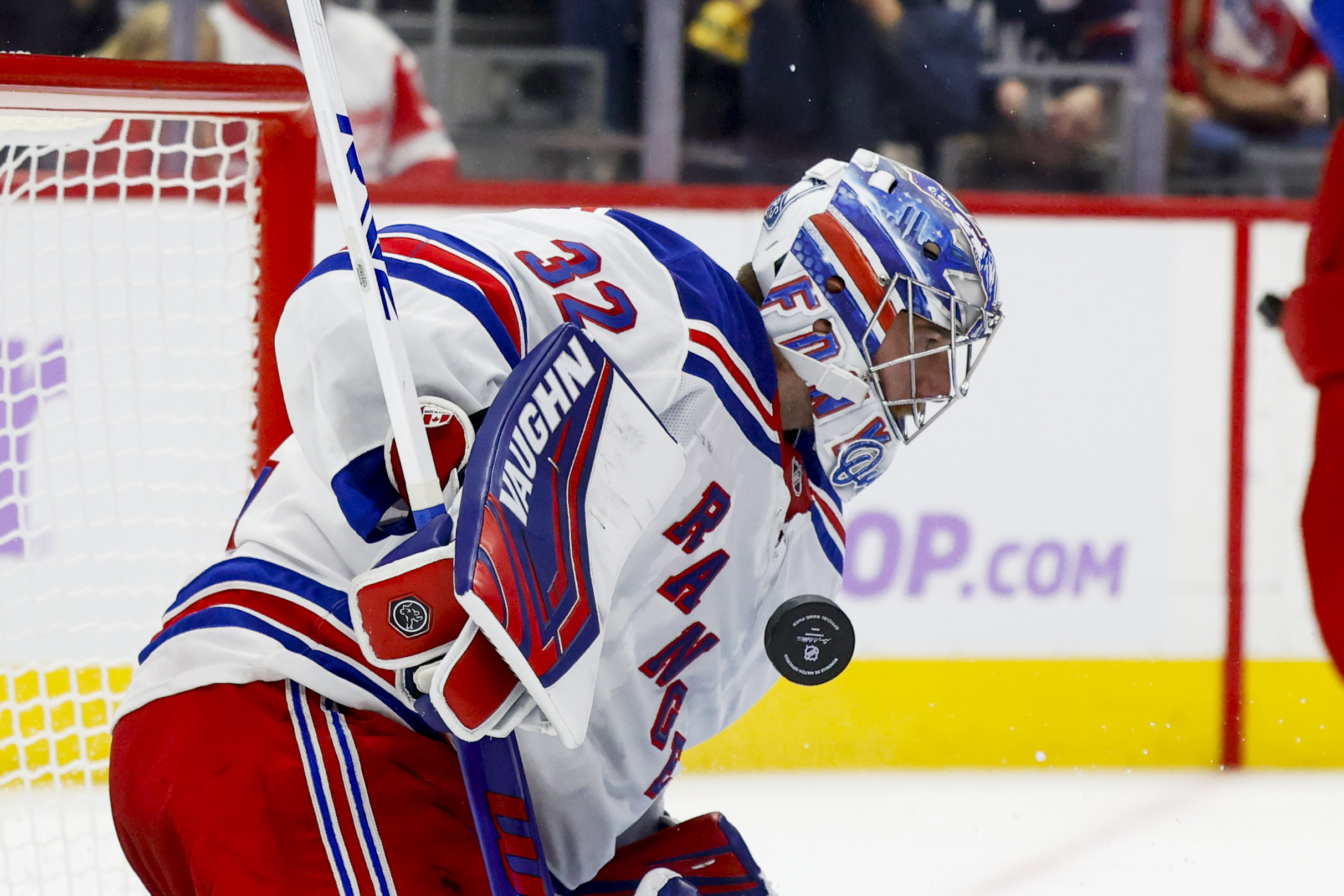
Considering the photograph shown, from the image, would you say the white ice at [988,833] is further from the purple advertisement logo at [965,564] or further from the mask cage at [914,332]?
the mask cage at [914,332]

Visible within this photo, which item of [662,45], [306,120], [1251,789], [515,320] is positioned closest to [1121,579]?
[1251,789]

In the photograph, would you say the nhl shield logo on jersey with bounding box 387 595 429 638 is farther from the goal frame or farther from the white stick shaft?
the goal frame

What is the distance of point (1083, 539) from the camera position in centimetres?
314

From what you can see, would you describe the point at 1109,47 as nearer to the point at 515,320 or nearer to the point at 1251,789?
the point at 1251,789

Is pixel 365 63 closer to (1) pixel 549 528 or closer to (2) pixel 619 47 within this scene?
(2) pixel 619 47

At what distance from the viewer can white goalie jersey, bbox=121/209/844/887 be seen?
1196 mm

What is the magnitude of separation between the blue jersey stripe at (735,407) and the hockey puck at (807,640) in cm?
15

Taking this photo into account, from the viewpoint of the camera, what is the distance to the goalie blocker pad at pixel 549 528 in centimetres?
106

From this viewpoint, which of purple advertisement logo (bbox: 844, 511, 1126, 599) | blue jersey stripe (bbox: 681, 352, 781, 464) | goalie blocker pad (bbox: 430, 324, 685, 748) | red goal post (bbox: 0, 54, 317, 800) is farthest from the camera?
purple advertisement logo (bbox: 844, 511, 1126, 599)

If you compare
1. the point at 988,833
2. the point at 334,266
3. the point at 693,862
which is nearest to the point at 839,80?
the point at 988,833

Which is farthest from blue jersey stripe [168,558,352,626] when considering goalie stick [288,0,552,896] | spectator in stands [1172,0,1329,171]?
spectator in stands [1172,0,1329,171]

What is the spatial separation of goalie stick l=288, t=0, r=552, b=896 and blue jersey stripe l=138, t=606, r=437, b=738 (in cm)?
7

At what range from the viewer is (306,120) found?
74.6 inches

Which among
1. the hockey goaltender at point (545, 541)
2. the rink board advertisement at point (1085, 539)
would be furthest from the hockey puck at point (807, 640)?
the rink board advertisement at point (1085, 539)
